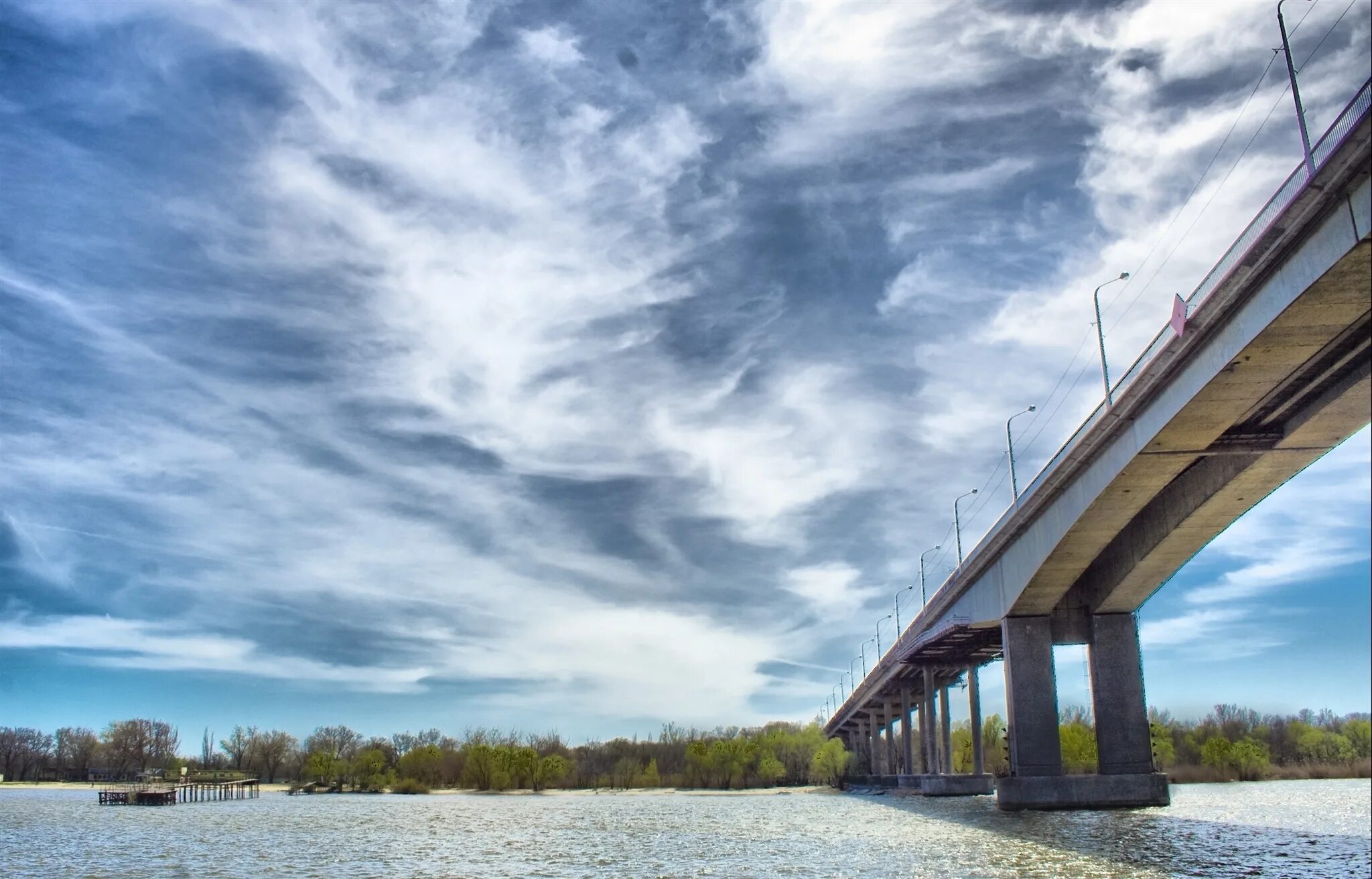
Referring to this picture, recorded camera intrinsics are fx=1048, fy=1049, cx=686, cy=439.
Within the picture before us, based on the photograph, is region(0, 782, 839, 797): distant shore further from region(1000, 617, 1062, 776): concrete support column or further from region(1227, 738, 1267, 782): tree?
region(1000, 617, 1062, 776): concrete support column

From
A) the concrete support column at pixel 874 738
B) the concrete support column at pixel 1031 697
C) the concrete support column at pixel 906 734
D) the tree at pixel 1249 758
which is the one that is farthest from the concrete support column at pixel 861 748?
the concrete support column at pixel 1031 697

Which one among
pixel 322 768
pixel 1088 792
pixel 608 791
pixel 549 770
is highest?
pixel 1088 792

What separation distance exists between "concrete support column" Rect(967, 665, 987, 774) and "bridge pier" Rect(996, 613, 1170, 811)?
2991cm

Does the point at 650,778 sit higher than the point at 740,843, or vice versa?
the point at 740,843

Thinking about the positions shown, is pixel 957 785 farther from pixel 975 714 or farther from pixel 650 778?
pixel 650 778

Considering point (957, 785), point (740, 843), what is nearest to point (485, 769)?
point (957, 785)

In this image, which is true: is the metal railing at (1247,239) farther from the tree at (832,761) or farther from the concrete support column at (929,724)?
the tree at (832,761)

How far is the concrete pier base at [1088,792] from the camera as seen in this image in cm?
5153

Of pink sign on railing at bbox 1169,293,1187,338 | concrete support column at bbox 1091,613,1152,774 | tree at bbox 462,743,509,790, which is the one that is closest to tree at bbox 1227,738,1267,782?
concrete support column at bbox 1091,613,1152,774

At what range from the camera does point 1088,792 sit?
2041 inches

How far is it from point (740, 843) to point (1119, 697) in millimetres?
25652

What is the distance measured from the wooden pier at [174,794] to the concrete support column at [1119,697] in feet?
283

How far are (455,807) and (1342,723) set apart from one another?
357 ft

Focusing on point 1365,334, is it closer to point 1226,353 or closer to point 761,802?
point 1226,353
